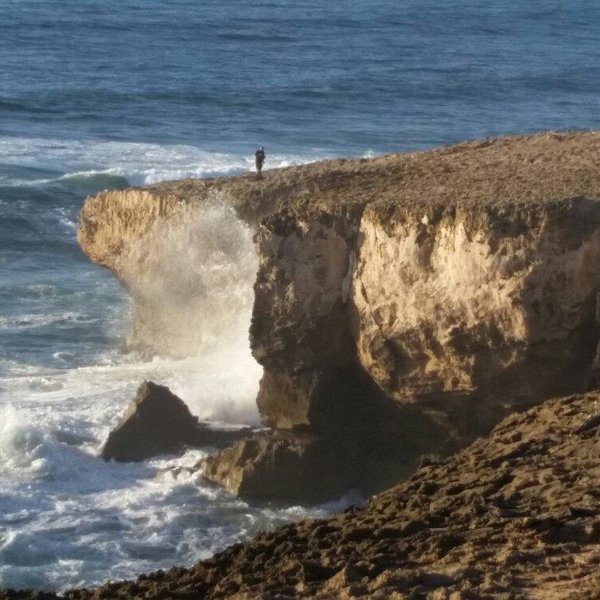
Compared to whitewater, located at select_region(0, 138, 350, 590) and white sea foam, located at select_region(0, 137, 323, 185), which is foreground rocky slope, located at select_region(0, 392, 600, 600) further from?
white sea foam, located at select_region(0, 137, 323, 185)

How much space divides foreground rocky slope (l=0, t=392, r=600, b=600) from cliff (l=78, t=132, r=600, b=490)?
380 cm

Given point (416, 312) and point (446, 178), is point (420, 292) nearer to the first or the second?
point (416, 312)

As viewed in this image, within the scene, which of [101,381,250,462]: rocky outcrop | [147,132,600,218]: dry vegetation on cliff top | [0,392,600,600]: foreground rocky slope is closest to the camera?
[0,392,600,600]: foreground rocky slope

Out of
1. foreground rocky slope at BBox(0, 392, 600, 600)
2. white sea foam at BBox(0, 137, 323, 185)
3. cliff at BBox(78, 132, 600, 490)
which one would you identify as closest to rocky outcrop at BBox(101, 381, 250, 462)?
cliff at BBox(78, 132, 600, 490)

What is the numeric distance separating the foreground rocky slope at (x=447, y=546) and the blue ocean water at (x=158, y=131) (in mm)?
5164

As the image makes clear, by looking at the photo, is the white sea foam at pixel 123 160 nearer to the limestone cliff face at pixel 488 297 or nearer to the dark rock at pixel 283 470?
the dark rock at pixel 283 470

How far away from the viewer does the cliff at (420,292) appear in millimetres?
17406

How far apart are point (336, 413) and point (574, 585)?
30.3 feet

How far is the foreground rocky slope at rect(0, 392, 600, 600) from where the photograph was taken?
1019 centimetres

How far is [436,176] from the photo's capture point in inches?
767

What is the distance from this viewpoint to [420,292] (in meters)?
18.0

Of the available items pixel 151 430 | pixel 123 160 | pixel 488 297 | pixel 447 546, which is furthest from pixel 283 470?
pixel 123 160

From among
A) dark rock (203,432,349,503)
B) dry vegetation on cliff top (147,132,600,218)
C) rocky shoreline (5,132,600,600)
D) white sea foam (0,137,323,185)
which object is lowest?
dark rock (203,432,349,503)

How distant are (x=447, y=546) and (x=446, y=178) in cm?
882
